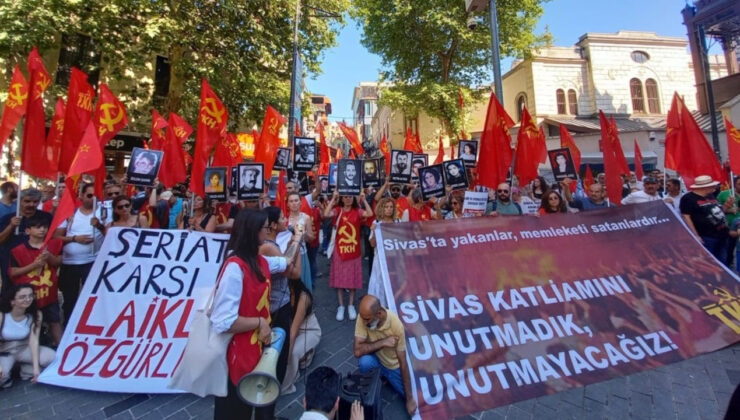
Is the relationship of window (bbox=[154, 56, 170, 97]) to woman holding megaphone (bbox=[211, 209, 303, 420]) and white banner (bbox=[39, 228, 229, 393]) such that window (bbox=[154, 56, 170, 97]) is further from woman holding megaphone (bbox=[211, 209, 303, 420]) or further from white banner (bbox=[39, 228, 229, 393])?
woman holding megaphone (bbox=[211, 209, 303, 420])

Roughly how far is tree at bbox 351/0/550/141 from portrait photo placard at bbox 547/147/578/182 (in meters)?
12.3

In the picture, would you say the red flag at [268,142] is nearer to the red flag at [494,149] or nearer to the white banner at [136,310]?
the white banner at [136,310]

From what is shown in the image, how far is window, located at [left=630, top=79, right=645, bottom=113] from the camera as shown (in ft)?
79.9

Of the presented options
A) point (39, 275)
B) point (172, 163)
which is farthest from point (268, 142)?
point (39, 275)

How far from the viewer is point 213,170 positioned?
539 cm

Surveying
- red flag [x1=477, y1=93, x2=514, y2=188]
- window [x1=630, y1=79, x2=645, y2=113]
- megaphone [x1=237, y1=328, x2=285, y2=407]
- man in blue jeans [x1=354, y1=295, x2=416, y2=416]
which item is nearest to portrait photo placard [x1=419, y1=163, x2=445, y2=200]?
red flag [x1=477, y1=93, x2=514, y2=188]

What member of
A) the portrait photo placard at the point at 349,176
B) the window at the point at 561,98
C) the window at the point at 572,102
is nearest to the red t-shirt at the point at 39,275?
the portrait photo placard at the point at 349,176

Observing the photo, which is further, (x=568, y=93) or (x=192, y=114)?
(x=568, y=93)

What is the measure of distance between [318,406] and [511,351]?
7.16ft

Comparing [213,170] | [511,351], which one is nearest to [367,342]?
[511,351]

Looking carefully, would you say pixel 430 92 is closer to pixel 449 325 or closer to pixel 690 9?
pixel 690 9

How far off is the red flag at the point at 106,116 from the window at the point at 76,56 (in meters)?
10.6

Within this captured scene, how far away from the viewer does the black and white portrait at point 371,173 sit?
18.6ft

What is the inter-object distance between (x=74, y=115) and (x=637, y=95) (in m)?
30.6
